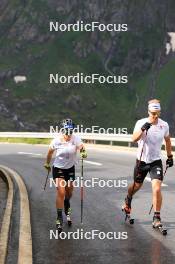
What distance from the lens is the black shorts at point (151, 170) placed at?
9086mm

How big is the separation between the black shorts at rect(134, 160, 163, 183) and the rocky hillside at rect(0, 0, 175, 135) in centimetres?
13883

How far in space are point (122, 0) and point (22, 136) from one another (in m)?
150

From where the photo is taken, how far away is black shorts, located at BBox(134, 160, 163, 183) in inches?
358

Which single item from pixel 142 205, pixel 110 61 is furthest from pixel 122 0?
pixel 142 205

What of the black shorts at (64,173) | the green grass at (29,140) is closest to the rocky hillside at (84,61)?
the green grass at (29,140)

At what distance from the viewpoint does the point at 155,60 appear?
174 m

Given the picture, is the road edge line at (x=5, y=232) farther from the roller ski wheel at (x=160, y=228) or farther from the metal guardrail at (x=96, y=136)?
the metal guardrail at (x=96, y=136)

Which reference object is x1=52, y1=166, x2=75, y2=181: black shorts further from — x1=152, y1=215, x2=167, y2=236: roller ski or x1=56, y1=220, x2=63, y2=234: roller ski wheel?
x1=152, y1=215, x2=167, y2=236: roller ski

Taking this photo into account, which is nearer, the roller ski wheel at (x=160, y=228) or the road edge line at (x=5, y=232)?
the road edge line at (x=5, y=232)

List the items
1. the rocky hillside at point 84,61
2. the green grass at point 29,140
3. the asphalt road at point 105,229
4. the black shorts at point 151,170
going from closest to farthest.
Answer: the asphalt road at point 105,229, the black shorts at point 151,170, the green grass at point 29,140, the rocky hillside at point 84,61

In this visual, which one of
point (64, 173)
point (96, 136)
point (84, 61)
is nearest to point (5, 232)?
point (64, 173)

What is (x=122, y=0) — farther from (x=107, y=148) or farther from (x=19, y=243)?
(x=19, y=243)

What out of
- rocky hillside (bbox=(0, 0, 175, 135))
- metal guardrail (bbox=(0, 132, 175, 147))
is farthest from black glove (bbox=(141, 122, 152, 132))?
rocky hillside (bbox=(0, 0, 175, 135))

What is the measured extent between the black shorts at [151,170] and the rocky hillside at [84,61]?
5466 inches
